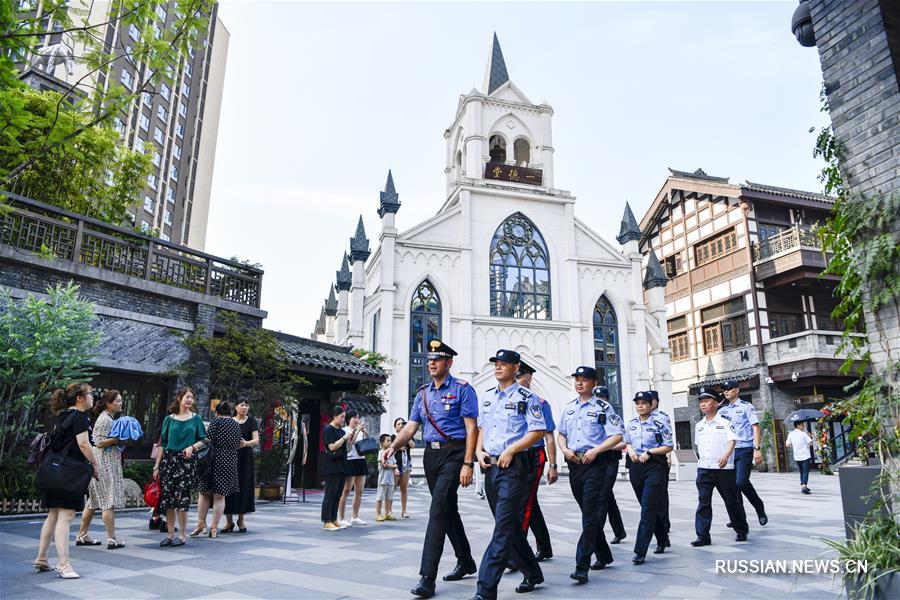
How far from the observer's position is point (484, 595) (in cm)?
422

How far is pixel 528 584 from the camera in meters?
4.71

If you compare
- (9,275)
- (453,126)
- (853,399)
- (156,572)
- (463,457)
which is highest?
(453,126)

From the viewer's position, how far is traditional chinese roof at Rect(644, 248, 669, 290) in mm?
26875

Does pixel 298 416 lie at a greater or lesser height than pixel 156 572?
greater

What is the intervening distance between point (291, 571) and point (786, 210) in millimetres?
28325

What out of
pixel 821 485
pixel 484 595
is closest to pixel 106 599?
pixel 484 595

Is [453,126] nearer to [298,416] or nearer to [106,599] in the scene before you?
[298,416]

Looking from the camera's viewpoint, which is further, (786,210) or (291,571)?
(786,210)

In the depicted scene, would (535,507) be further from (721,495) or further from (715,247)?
(715,247)

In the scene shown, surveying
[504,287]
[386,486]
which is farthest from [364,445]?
[504,287]

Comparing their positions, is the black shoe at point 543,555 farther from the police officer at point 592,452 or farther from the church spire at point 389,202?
the church spire at point 389,202

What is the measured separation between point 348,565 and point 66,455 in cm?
271

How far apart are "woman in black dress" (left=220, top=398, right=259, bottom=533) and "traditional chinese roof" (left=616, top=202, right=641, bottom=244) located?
73.0 ft

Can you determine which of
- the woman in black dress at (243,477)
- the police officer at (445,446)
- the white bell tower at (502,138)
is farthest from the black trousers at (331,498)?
the white bell tower at (502,138)
